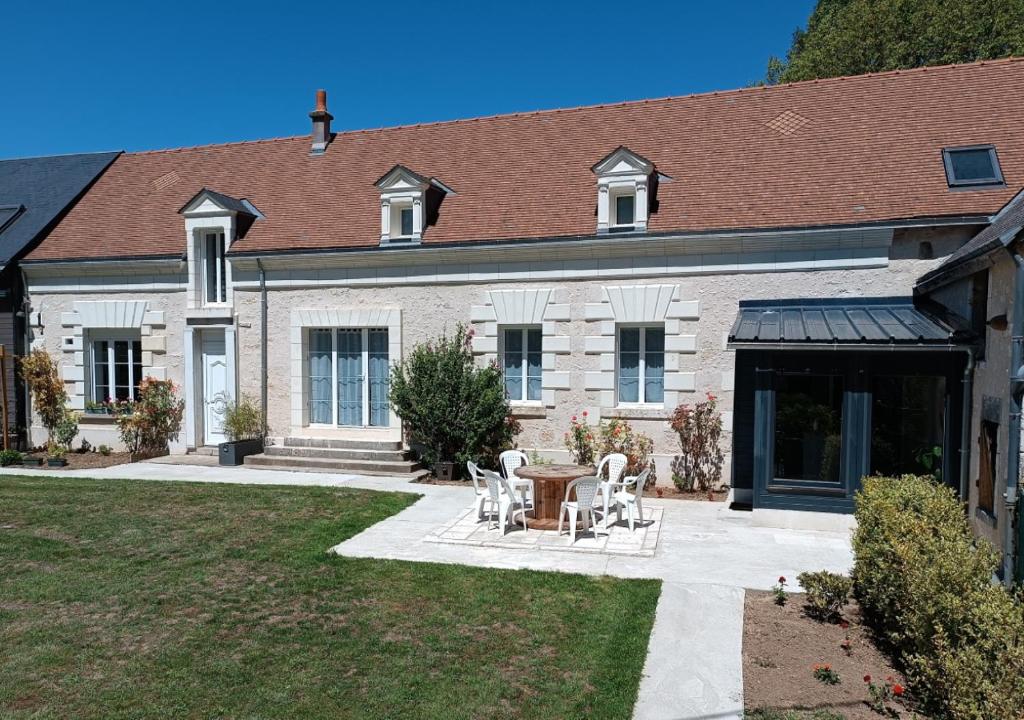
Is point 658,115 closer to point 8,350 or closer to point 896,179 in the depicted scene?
point 896,179

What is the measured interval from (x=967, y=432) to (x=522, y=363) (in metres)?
6.82

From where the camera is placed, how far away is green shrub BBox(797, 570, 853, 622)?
18.8 ft

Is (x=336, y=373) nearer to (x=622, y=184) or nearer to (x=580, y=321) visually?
(x=580, y=321)

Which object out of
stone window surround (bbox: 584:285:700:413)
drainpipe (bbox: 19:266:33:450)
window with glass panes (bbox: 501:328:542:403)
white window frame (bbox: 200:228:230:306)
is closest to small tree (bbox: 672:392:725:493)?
stone window surround (bbox: 584:285:700:413)

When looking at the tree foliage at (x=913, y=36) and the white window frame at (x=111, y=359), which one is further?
the tree foliage at (x=913, y=36)

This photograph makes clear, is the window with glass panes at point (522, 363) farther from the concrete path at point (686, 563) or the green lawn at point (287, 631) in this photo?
the green lawn at point (287, 631)

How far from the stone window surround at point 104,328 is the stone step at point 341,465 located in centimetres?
326

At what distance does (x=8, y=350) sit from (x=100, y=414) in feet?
8.03

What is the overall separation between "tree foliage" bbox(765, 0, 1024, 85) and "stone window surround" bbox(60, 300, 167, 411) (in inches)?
786

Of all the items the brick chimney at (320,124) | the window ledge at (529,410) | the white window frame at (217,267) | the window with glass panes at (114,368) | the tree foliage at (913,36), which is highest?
the tree foliage at (913,36)

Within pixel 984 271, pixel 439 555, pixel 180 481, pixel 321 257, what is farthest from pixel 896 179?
pixel 180 481

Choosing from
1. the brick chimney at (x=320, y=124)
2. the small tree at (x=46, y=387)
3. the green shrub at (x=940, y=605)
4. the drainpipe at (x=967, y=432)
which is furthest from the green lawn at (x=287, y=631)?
the brick chimney at (x=320, y=124)

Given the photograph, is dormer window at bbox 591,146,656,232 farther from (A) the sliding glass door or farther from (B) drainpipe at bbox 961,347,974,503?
(B) drainpipe at bbox 961,347,974,503

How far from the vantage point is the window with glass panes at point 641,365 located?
11688 millimetres
